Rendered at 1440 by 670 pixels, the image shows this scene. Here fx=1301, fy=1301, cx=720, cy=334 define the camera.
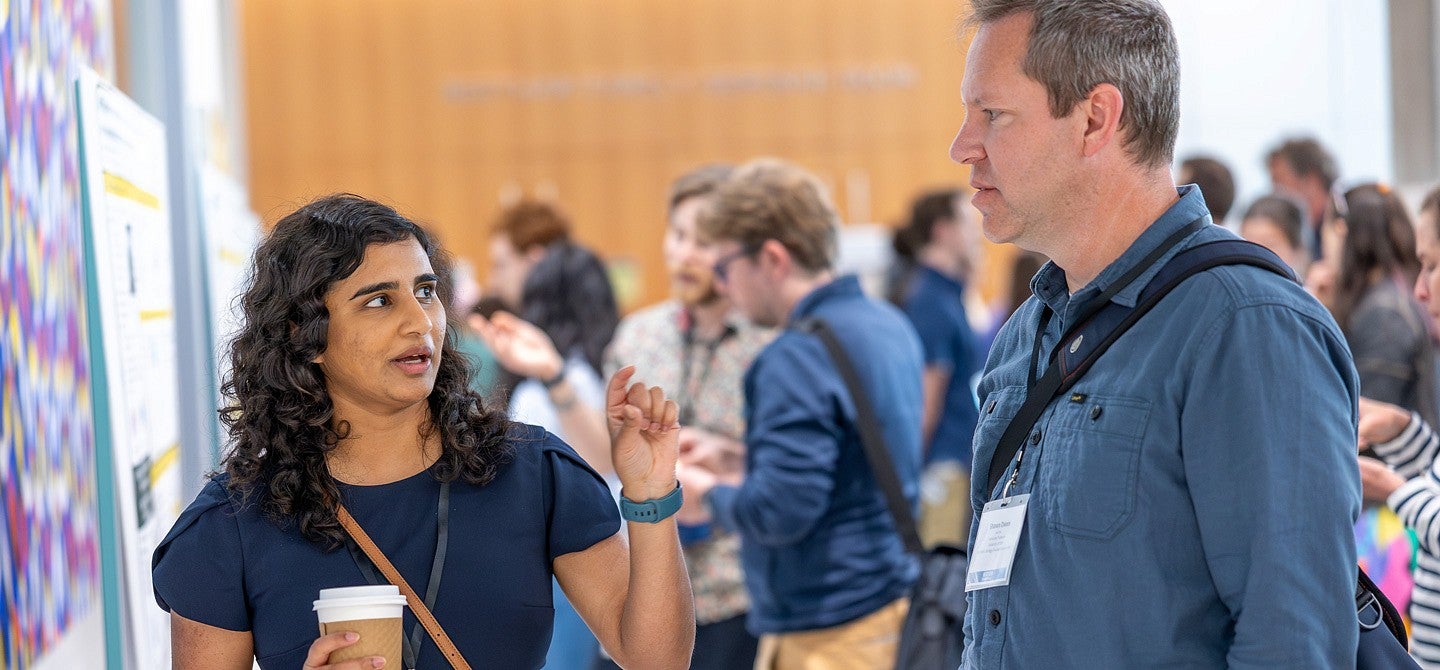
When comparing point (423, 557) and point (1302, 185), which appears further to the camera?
point (1302, 185)

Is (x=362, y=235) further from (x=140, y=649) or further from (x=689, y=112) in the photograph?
A: (x=689, y=112)

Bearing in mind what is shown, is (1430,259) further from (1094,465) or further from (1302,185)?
(1302,185)

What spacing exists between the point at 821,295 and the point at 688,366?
27.8 inches

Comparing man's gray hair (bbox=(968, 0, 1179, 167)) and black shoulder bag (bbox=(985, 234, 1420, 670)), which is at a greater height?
man's gray hair (bbox=(968, 0, 1179, 167))

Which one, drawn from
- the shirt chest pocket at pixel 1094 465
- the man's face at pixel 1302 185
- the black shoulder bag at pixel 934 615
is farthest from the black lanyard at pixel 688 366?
the man's face at pixel 1302 185

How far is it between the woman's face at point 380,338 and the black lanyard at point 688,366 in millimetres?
1697

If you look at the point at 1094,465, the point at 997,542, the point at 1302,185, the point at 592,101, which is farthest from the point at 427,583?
the point at 592,101

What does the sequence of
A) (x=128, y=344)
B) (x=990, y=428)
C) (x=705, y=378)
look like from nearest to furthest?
(x=990, y=428) → (x=128, y=344) → (x=705, y=378)

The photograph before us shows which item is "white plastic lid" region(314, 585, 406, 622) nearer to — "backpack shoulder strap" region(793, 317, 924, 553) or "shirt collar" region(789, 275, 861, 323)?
"backpack shoulder strap" region(793, 317, 924, 553)

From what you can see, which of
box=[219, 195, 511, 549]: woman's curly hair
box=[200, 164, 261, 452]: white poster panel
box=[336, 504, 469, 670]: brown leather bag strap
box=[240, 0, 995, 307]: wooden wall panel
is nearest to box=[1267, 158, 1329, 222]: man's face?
box=[200, 164, 261, 452]: white poster panel

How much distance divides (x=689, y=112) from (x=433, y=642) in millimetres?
8513

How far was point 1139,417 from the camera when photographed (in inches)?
Answer: 51.1

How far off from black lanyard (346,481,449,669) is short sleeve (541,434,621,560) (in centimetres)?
14

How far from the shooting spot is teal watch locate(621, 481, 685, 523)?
1702 mm
